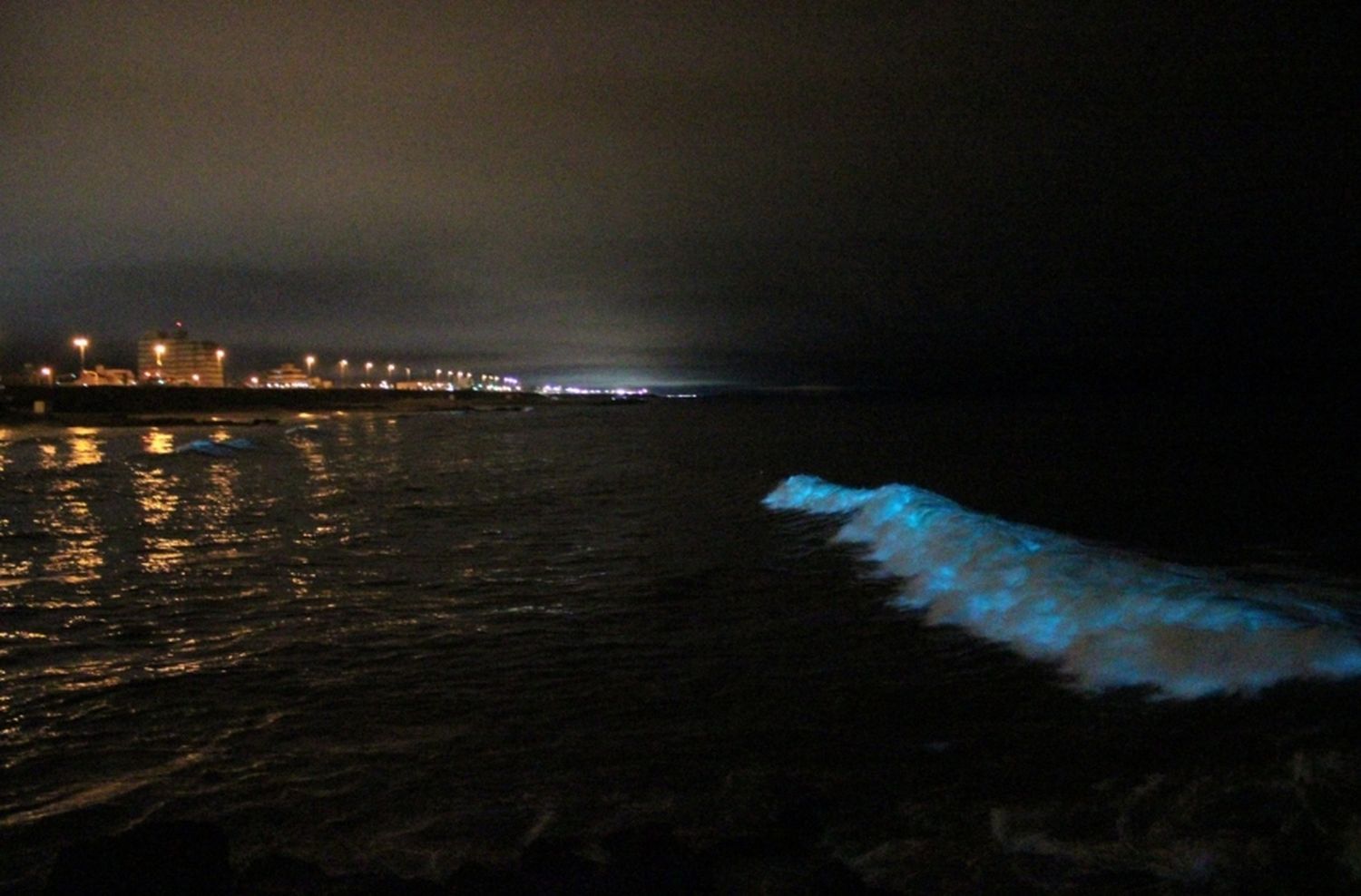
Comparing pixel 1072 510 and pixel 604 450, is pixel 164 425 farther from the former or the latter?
pixel 1072 510

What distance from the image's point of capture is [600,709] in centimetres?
860

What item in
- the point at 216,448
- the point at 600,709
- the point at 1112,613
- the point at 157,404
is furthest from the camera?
the point at 157,404

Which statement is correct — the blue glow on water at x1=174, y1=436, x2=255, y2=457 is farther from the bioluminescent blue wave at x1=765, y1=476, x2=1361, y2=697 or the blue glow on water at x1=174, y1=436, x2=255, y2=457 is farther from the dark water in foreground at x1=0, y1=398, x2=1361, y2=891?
the bioluminescent blue wave at x1=765, y1=476, x2=1361, y2=697

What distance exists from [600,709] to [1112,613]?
20.2ft

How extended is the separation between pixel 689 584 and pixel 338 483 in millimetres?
21296

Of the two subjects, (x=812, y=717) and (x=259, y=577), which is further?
(x=259, y=577)

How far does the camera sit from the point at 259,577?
1517 cm

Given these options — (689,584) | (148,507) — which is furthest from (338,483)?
(689,584)

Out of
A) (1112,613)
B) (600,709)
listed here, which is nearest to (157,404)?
(600,709)

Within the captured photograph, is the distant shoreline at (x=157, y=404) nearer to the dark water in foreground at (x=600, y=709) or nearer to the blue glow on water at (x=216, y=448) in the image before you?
the blue glow on water at (x=216, y=448)

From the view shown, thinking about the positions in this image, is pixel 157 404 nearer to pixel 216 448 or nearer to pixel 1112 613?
pixel 216 448

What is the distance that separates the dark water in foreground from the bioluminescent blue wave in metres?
0.27

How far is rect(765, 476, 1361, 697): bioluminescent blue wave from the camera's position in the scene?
28.8 ft

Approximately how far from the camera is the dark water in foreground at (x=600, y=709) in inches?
242
